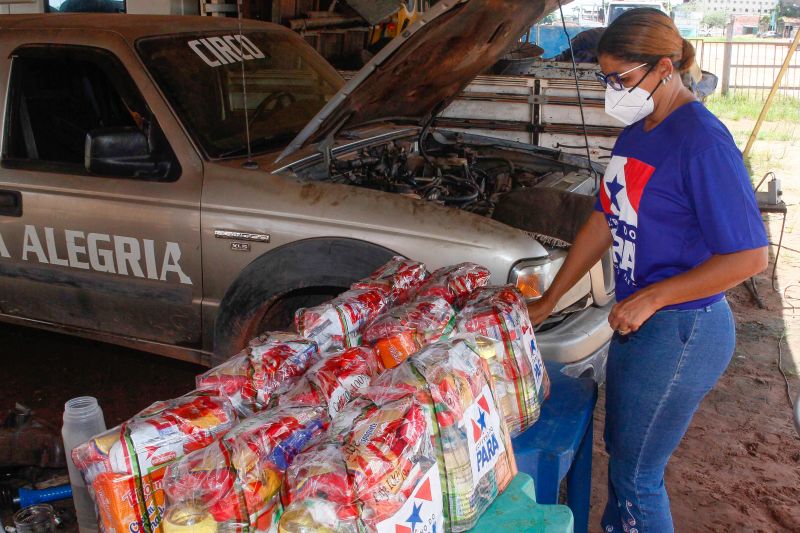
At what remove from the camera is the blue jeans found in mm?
2322

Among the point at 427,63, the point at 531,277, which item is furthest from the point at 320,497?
the point at 427,63

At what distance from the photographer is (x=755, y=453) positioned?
402 cm

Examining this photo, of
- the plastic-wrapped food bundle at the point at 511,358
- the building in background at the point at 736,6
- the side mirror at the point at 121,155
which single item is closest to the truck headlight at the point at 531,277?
the plastic-wrapped food bundle at the point at 511,358

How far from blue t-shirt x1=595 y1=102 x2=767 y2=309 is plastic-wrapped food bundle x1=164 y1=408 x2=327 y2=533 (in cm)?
121

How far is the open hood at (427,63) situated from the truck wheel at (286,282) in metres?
0.56

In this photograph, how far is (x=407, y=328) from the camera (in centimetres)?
221

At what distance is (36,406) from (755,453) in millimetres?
3888

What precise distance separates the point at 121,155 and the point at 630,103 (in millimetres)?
2392

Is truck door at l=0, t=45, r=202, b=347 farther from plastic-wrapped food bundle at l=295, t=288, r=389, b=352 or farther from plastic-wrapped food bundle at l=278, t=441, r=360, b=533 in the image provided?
plastic-wrapped food bundle at l=278, t=441, r=360, b=533

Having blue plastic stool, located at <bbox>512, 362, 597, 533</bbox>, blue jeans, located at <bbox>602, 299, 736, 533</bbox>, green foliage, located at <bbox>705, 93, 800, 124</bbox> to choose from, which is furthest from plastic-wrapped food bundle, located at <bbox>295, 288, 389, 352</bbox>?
green foliage, located at <bbox>705, 93, 800, 124</bbox>

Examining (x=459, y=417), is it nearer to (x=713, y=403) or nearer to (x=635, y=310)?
(x=635, y=310)

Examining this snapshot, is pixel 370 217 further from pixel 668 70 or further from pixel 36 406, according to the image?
pixel 36 406

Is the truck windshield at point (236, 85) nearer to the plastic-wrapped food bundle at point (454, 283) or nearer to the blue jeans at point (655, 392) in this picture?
the plastic-wrapped food bundle at point (454, 283)

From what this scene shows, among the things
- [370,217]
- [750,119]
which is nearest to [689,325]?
[370,217]
